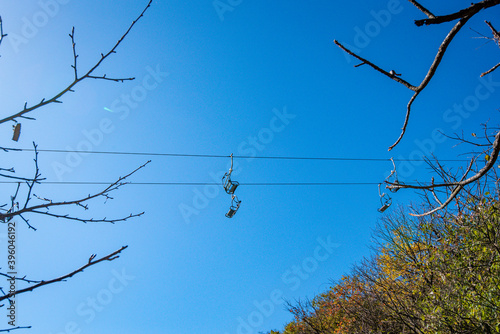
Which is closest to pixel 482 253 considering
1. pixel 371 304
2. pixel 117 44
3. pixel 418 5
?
pixel 418 5

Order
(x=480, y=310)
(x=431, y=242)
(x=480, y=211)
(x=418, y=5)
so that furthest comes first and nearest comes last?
(x=431, y=242)
(x=480, y=211)
(x=480, y=310)
(x=418, y=5)

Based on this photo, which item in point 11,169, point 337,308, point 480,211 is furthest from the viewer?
point 337,308

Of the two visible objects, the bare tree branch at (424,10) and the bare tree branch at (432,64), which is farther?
the bare tree branch at (432,64)

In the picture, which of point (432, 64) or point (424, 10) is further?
point (432, 64)

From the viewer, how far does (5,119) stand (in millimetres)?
1645

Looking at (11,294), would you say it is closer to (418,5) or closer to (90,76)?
(90,76)

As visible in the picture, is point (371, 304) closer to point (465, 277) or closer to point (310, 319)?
point (310, 319)

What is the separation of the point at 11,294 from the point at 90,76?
1060 millimetres

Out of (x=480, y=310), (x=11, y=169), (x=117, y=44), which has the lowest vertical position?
(x=480, y=310)

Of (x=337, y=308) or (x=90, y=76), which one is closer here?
(x=90, y=76)

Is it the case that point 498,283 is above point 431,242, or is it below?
below

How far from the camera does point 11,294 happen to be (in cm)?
132

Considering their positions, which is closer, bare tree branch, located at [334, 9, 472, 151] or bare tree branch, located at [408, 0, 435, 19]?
bare tree branch, located at [408, 0, 435, 19]

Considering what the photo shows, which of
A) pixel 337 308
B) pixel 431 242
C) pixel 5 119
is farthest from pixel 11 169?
pixel 337 308
